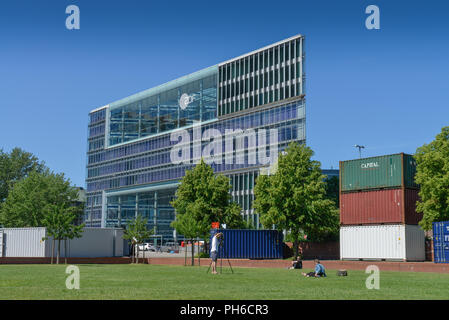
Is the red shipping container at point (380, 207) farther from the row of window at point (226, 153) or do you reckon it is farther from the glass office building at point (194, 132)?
the row of window at point (226, 153)

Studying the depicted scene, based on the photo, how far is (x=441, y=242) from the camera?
41.3 m

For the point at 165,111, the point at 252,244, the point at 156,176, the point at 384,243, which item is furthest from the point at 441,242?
the point at 156,176

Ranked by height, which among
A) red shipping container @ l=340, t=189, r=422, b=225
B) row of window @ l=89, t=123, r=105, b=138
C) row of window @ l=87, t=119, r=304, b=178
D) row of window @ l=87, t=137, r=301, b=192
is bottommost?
red shipping container @ l=340, t=189, r=422, b=225

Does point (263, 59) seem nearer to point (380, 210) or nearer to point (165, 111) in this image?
point (165, 111)

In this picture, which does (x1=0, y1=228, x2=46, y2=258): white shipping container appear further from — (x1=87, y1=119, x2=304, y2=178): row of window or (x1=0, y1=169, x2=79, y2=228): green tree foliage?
(x1=87, y1=119, x2=304, y2=178): row of window

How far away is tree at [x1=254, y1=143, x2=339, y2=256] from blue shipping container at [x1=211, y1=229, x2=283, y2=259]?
1633mm

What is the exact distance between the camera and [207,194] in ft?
201

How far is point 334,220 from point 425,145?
47.3 ft

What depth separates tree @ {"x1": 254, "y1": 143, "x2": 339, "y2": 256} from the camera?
53812 millimetres

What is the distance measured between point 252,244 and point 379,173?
13.6 metres

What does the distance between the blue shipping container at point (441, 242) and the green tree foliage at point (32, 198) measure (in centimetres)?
5128

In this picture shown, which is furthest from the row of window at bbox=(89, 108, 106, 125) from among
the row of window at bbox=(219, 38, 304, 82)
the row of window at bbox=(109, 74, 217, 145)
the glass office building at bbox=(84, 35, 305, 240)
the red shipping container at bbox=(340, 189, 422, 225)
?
the red shipping container at bbox=(340, 189, 422, 225)

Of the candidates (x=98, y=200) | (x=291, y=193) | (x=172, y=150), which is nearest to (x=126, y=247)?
(x=291, y=193)
